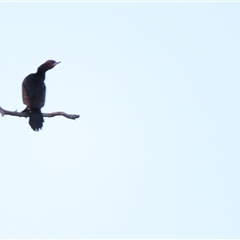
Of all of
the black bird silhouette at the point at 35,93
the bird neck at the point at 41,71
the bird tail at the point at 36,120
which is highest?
the bird neck at the point at 41,71

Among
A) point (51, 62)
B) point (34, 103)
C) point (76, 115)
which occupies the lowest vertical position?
point (76, 115)

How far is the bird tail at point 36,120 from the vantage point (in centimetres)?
1226

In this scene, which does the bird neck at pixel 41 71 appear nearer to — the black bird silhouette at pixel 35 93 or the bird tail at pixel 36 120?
the black bird silhouette at pixel 35 93

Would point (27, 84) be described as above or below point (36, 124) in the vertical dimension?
above

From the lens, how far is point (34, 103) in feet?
41.3

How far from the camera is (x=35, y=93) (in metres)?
12.8

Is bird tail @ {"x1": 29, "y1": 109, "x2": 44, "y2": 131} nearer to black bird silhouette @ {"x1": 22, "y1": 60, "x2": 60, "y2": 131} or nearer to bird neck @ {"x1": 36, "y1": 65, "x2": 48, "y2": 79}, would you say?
black bird silhouette @ {"x1": 22, "y1": 60, "x2": 60, "y2": 131}

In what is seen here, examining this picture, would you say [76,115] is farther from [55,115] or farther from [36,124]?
[36,124]

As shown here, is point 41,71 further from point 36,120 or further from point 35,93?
point 36,120

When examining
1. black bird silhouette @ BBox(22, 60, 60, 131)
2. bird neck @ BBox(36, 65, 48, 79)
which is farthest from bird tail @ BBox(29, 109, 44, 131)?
bird neck @ BBox(36, 65, 48, 79)

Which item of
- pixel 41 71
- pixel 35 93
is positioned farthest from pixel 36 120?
pixel 41 71

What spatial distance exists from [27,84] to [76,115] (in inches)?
98.5

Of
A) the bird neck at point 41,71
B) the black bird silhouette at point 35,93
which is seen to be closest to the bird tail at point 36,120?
the black bird silhouette at point 35,93

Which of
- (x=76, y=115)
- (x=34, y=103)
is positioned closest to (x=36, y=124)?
(x=34, y=103)
